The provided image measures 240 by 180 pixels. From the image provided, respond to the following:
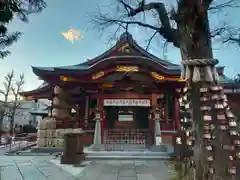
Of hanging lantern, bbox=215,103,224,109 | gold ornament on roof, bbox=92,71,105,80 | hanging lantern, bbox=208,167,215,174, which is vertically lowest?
hanging lantern, bbox=208,167,215,174

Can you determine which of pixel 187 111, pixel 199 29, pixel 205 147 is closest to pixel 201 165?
pixel 205 147

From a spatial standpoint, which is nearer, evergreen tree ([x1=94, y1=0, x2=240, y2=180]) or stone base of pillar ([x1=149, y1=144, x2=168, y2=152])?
evergreen tree ([x1=94, y1=0, x2=240, y2=180])

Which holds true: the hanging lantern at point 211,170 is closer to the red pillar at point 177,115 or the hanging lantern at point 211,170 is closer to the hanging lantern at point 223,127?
the hanging lantern at point 223,127

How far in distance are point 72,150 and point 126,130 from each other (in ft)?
12.4

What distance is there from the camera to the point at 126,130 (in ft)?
32.1

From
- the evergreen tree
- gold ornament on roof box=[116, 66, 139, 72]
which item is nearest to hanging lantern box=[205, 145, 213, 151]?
the evergreen tree

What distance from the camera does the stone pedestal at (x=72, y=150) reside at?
6570 millimetres

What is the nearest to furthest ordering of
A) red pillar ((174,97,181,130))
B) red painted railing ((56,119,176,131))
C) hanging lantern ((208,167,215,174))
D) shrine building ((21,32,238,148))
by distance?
hanging lantern ((208,167,215,174)), shrine building ((21,32,238,148)), red painted railing ((56,119,176,131)), red pillar ((174,97,181,130))

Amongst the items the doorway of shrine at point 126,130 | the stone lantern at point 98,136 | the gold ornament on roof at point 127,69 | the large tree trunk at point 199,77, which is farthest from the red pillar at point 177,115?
the large tree trunk at point 199,77

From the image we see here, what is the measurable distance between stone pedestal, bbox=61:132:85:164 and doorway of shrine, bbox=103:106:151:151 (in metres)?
2.16

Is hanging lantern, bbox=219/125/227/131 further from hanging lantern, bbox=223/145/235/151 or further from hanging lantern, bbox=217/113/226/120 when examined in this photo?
hanging lantern, bbox=223/145/235/151

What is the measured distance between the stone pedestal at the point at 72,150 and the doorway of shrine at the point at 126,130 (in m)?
2.16

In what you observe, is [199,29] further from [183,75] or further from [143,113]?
[143,113]

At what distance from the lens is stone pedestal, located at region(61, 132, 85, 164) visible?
6570mm
